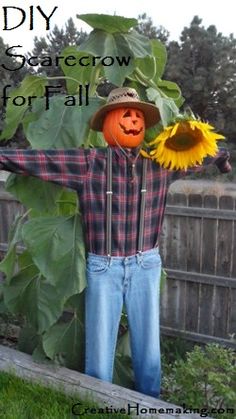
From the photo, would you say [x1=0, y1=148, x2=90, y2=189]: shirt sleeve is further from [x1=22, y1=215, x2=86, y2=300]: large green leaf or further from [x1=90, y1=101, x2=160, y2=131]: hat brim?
[x1=22, y1=215, x2=86, y2=300]: large green leaf

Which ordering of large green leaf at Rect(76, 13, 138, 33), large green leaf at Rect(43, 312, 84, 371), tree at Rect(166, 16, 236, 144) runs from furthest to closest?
tree at Rect(166, 16, 236, 144) → large green leaf at Rect(43, 312, 84, 371) → large green leaf at Rect(76, 13, 138, 33)

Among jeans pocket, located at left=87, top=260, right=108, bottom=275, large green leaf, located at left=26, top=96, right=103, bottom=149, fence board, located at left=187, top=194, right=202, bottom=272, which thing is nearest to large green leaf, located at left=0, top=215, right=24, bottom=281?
jeans pocket, located at left=87, top=260, right=108, bottom=275

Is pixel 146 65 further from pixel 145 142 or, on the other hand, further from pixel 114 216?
pixel 114 216

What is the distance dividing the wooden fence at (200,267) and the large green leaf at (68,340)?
1628 mm

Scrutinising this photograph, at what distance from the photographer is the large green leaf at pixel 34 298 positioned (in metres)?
2.65

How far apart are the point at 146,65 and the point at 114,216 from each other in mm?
758

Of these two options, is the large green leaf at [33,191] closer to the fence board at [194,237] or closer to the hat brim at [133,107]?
the hat brim at [133,107]

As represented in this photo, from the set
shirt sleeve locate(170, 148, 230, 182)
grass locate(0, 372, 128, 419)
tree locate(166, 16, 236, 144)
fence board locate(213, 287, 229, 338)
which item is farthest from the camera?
tree locate(166, 16, 236, 144)

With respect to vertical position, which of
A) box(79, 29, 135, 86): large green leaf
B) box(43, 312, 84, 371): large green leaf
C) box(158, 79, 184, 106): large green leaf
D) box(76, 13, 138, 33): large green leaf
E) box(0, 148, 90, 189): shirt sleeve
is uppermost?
box(76, 13, 138, 33): large green leaf

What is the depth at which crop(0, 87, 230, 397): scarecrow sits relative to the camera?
2381 mm

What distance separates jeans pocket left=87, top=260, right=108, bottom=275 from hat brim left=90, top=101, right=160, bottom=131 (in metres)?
0.64

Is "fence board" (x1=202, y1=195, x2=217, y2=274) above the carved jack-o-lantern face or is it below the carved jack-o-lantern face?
below

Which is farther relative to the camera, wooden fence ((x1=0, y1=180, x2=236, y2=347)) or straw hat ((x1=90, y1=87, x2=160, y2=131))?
wooden fence ((x1=0, y1=180, x2=236, y2=347))

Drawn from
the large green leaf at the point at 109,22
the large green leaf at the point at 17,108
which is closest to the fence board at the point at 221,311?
the large green leaf at the point at 17,108
